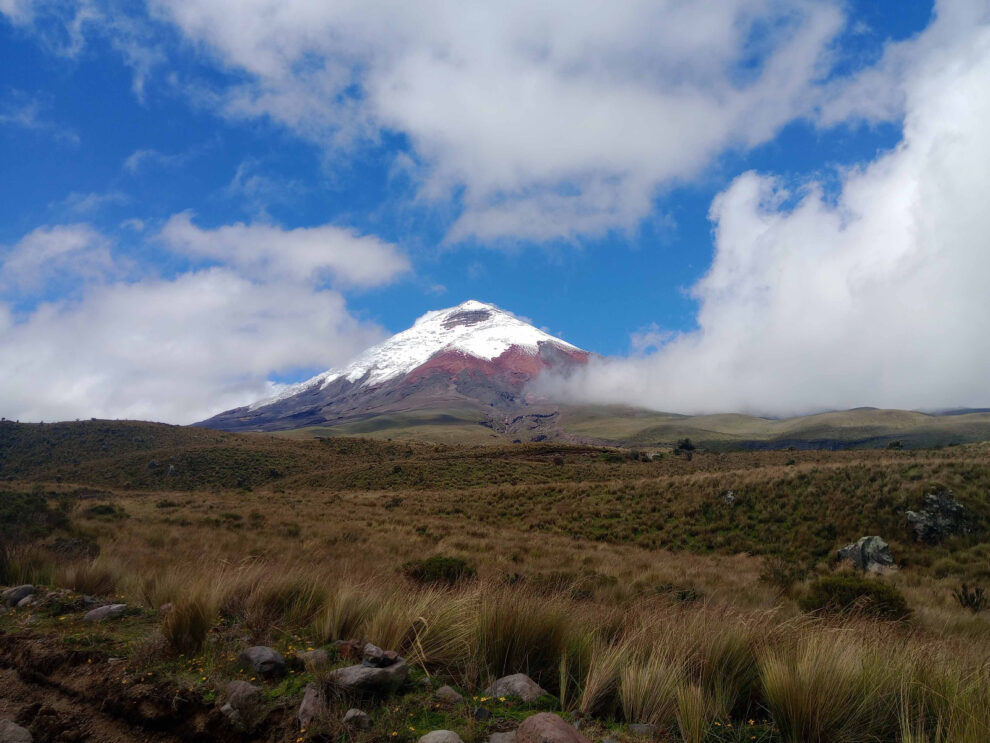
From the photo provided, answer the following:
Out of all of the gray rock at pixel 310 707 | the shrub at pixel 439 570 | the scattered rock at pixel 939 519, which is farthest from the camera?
the scattered rock at pixel 939 519

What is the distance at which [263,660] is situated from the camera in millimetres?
4234

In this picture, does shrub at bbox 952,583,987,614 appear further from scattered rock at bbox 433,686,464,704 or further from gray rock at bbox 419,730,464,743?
gray rock at bbox 419,730,464,743

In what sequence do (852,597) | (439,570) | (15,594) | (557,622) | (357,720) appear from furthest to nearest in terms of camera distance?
1. (439,570)
2. (852,597)
3. (15,594)
4. (557,622)
5. (357,720)

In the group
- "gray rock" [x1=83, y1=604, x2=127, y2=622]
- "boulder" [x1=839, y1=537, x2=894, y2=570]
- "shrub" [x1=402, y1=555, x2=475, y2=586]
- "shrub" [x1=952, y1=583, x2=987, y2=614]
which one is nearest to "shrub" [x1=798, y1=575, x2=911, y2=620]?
"shrub" [x1=952, y1=583, x2=987, y2=614]

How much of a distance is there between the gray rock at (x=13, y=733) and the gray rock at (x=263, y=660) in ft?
4.43

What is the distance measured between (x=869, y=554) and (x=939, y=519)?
4164 mm

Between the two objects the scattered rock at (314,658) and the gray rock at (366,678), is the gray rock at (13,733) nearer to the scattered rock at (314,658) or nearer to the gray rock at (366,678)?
the scattered rock at (314,658)

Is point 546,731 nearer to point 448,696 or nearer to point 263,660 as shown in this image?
point 448,696

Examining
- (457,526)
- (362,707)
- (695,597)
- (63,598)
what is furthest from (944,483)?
(63,598)

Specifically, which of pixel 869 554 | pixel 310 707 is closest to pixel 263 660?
pixel 310 707

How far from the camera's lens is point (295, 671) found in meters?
4.26

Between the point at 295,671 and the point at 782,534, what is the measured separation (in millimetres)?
19088

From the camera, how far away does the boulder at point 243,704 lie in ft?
11.6

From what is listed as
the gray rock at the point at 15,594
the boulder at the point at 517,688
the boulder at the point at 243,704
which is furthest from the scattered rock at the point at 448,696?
the gray rock at the point at 15,594
